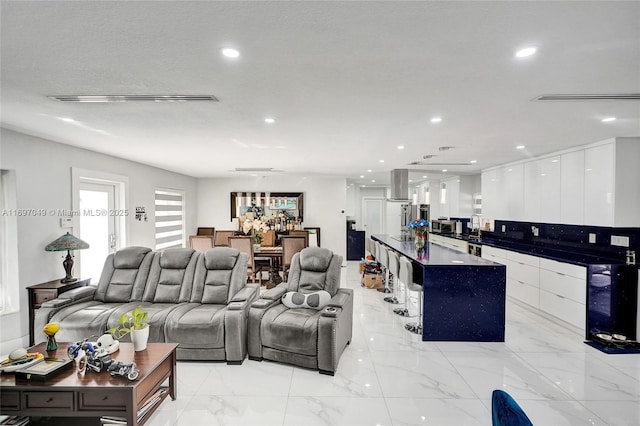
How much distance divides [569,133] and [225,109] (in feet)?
13.1

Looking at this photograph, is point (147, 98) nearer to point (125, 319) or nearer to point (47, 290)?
point (125, 319)

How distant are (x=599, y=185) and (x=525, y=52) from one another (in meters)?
3.64

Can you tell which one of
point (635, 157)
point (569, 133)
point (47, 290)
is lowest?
point (47, 290)

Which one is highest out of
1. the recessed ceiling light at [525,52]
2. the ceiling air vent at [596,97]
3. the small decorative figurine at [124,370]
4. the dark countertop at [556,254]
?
the recessed ceiling light at [525,52]

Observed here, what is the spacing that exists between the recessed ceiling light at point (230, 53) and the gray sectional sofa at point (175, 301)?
2537mm

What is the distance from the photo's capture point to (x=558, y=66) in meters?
2.04

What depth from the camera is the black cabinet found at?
33.1 feet

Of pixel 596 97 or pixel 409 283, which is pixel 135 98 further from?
pixel 596 97

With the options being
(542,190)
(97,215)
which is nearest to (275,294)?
(97,215)

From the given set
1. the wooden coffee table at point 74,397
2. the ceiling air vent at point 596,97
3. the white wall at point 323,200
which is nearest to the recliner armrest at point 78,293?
the wooden coffee table at point 74,397

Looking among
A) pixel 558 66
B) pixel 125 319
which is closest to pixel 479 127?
pixel 558 66

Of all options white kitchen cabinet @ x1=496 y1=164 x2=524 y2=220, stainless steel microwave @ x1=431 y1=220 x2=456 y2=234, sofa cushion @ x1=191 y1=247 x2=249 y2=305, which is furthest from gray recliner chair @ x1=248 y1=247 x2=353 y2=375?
stainless steel microwave @ x1=431 y1=220 x2=456 y2=234

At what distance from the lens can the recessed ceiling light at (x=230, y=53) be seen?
6.07 ft

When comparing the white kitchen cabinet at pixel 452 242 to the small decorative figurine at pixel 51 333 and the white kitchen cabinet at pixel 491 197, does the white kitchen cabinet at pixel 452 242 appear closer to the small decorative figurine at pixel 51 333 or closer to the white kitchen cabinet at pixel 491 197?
the white kitchen cabinet at pixel 491 197
